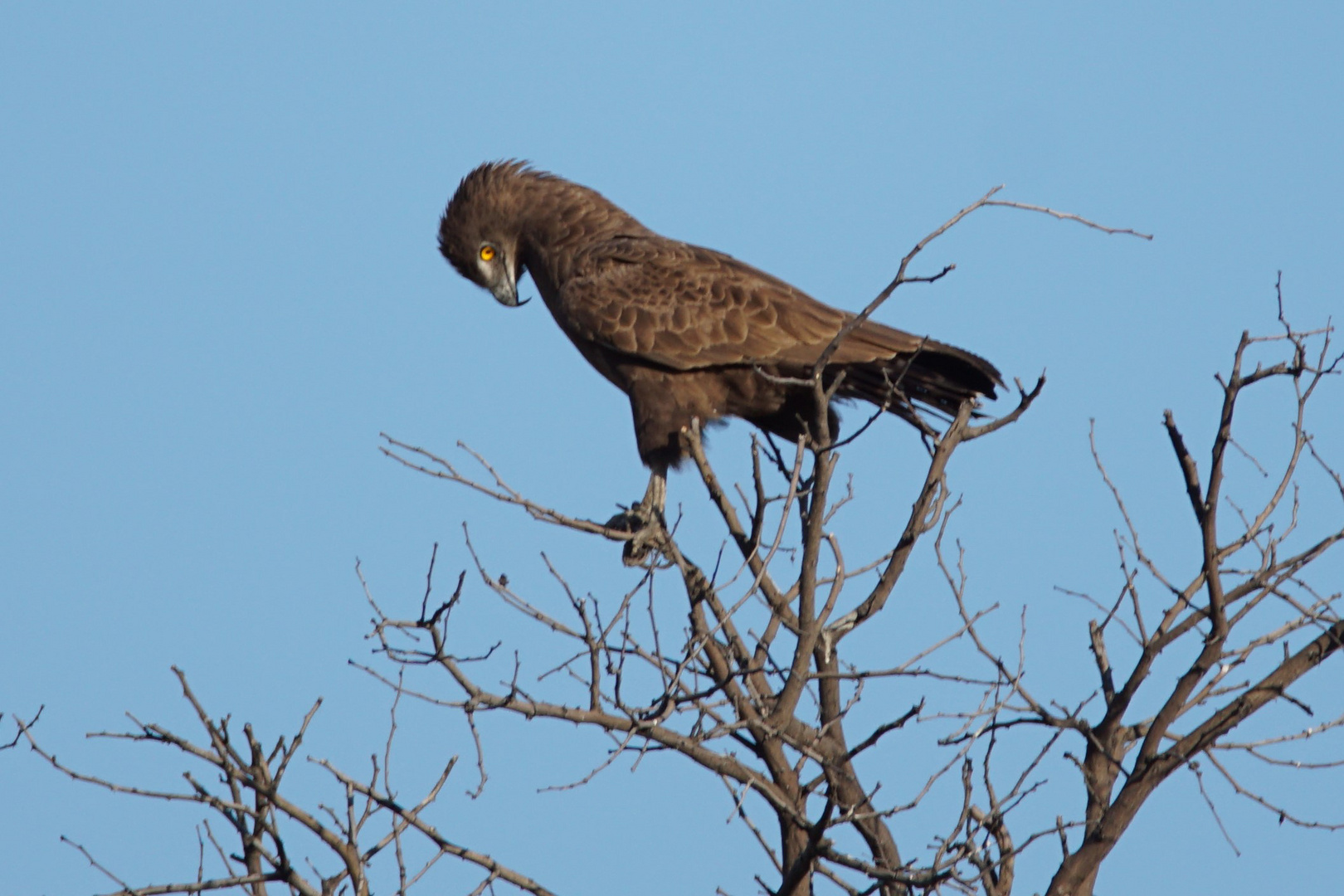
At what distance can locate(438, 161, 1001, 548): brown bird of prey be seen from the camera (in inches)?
223

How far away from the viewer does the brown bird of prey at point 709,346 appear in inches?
223

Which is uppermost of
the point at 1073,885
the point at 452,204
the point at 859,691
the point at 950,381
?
the point at 452,204

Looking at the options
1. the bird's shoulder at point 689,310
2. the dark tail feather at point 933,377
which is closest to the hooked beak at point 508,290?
the bird's shoulder at point 689,310

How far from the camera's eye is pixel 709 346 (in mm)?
6039

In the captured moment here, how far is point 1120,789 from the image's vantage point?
3861 mm

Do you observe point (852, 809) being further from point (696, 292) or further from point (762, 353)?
point (696, 292)

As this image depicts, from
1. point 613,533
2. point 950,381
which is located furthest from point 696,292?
point 613,533

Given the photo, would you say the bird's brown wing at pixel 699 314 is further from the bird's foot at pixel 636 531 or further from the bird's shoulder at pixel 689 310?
the bird's foot at pixel 636 531

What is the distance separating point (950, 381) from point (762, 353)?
2.78 feet

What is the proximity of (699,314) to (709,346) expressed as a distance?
17 centimetres

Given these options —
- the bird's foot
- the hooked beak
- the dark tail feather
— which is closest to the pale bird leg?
the bird's foot

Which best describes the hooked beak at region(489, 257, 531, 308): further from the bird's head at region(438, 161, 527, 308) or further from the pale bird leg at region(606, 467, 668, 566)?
the pale bird leg at region(606, 467, 668, 566)

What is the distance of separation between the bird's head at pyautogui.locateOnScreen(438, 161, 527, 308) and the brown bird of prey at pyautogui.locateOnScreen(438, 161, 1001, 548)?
1.86 ft

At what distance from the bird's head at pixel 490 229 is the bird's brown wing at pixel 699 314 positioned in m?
0.92
